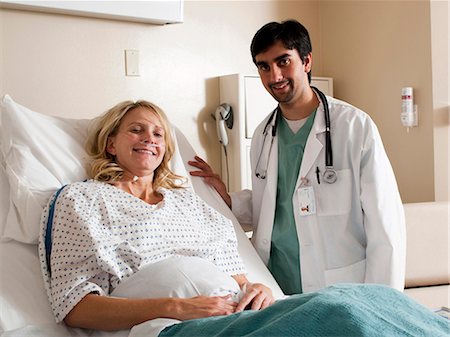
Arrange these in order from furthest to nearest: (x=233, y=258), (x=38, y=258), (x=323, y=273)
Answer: (x=323, y=273) → (x=233, y=258) → (x=38, y=258)

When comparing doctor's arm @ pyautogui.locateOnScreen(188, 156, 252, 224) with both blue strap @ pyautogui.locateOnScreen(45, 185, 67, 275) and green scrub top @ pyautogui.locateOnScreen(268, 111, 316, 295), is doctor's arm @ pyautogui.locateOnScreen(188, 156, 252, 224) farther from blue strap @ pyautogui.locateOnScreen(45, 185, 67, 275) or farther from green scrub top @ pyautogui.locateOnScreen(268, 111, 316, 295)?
blue strap @ pyautogui.locateOnScreen(45, 185, 67, 275)

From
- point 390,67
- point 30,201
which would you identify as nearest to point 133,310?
point 30,201

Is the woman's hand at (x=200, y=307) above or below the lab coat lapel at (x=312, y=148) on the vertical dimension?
below

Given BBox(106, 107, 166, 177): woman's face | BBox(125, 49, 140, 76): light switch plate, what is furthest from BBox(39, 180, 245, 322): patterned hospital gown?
BBox(125, 49, 140, 76): light switch plate

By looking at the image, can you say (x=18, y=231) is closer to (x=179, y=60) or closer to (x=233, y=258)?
(x=233, y=258)

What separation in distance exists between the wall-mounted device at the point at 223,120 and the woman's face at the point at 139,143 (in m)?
1.25

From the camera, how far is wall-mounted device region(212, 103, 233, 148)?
3227 mm

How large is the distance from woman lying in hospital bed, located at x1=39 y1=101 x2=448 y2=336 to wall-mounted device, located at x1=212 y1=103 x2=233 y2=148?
3.89ft

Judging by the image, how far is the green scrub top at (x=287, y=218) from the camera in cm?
218

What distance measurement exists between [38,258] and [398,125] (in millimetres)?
2173

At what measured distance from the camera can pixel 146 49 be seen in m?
3.12

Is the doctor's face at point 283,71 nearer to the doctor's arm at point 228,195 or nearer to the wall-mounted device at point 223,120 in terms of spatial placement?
the doctor's arm at point 228,195

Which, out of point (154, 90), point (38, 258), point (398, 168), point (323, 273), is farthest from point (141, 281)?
point (398, 168)

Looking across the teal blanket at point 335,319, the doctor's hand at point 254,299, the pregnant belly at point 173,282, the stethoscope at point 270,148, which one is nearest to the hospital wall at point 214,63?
the stethoscope at point 270,148
